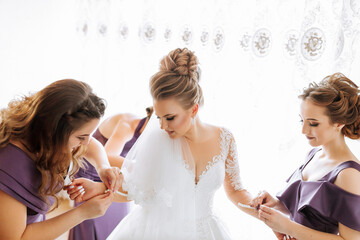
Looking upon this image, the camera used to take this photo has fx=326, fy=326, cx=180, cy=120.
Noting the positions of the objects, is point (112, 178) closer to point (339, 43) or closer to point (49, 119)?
point (49, 119)

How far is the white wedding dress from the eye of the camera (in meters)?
1.44

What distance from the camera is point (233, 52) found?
2.06 metres

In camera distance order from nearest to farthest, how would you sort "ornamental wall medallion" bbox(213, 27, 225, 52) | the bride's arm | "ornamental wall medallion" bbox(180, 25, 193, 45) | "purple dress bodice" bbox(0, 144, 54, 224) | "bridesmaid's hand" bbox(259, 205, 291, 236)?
"purple dress bodice" bbox(0, 144, 54, 224)
"bridesmaid's hand" bbox(259, 205, 291, 236)
the bride's arm
"ornamental wall medallion" bbox(213, 27, 225, 52)
"ornamental wall medallion" bbox(180, 25, 193, 45)

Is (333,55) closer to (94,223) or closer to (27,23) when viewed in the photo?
(94,223)

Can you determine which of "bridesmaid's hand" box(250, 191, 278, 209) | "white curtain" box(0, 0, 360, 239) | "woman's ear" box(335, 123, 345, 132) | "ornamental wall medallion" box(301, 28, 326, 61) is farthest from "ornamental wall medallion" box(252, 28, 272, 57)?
"bridesmaid's hand" box(250, 191, 278, 209)

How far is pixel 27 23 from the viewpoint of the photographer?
2811 mm

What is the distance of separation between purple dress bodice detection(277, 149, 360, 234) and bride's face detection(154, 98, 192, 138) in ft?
1.87

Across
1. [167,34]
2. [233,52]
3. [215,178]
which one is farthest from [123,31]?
[215,178]

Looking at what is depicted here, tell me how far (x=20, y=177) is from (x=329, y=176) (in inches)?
46.5

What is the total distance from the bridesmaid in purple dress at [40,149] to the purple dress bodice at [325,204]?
2.76 feet

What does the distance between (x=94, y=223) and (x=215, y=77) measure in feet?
3.75

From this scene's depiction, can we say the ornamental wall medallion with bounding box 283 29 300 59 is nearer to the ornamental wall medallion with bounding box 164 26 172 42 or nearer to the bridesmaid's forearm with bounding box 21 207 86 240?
the ornamental wall medallion with bounding box 164 26 172 42

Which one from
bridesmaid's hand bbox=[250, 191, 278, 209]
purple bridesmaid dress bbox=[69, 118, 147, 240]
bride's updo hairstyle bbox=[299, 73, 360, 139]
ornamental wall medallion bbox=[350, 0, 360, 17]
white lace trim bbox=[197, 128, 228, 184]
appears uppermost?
ornamental wall medallion bbox=[350, 0, 360, 17]

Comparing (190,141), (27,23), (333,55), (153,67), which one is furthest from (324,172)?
(27,23)
